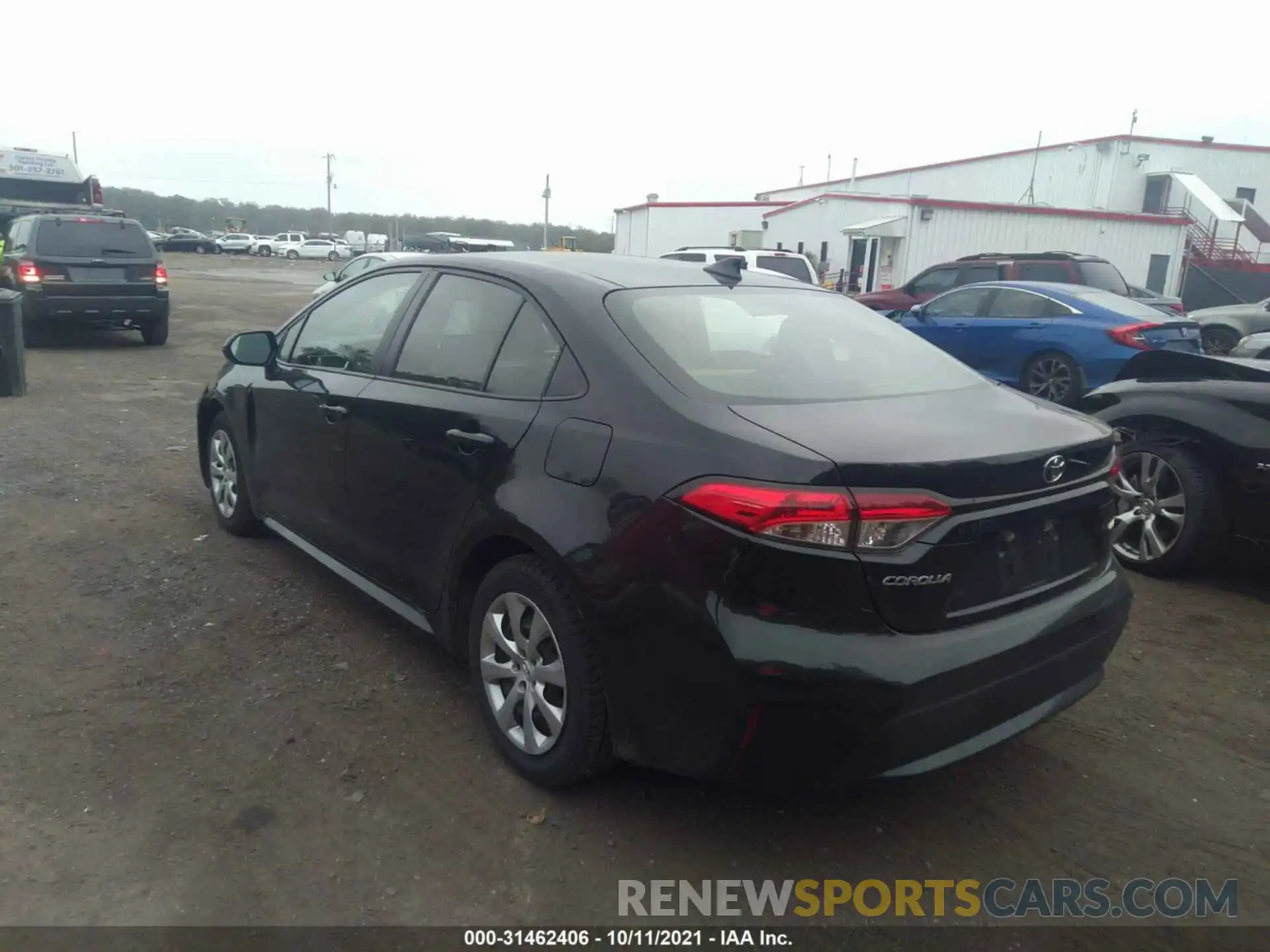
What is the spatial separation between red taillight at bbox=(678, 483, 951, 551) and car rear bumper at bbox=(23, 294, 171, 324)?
12768 mm

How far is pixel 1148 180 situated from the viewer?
131 ft

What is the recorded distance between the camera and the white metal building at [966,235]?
1049 inches

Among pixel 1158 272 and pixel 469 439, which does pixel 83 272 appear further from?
pixel 1158 272

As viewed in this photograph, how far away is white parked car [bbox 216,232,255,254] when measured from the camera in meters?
60.7

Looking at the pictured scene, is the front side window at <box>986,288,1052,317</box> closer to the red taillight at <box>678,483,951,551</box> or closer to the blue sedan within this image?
the blue sedan

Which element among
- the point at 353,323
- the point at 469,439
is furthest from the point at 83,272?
the point at 469,439

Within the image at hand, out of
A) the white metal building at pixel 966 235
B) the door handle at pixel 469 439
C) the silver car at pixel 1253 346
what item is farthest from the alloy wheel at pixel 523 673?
the white metal building at pixel 966 235

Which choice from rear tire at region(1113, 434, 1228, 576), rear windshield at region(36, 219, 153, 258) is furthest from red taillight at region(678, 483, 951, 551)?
rear windshield at region(36, 219, 153, 258)

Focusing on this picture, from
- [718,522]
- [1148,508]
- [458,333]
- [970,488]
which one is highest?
[458,333]

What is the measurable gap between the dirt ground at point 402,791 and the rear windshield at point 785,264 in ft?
36.8

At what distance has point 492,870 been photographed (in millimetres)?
2752

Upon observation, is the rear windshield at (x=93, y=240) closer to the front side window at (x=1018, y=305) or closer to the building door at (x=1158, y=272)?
the front side window at (x=1018, y=305)

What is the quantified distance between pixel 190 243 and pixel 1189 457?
63.0 m

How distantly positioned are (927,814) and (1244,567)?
341 centimetres
